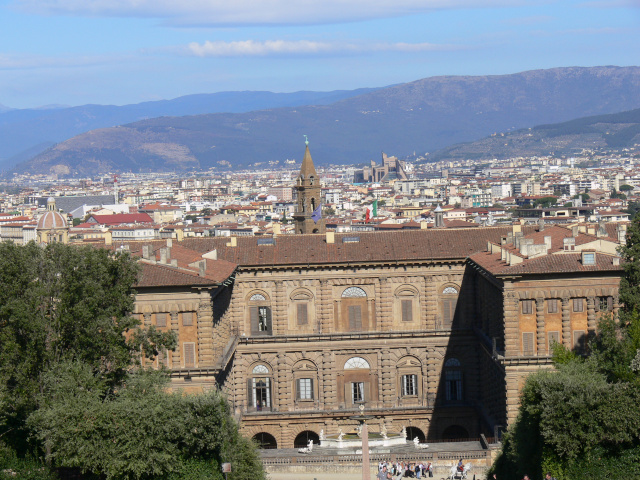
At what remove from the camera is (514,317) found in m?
57.2

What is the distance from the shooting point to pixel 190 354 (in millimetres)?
58656

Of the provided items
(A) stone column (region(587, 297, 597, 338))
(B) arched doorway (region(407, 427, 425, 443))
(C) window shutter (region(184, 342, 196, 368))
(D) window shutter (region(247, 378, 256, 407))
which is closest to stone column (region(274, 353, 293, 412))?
(D) window shutter (region(247, 378, 256, 407))

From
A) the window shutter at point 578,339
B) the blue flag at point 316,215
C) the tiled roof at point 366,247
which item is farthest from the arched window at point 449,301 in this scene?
the blue flag at point 316,215

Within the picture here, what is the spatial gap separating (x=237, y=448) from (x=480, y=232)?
2384cm

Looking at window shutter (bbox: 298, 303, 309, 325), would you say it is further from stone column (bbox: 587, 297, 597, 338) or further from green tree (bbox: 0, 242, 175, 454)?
green tree (bbox: 0, 242, 175, 454)

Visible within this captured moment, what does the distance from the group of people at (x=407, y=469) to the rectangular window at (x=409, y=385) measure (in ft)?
38.6

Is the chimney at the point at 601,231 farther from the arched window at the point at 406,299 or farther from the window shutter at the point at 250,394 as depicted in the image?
the window shutter at the point at 250,394

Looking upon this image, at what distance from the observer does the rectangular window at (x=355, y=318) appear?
225ft

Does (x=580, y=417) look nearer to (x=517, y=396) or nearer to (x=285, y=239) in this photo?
(x=517, y=396)

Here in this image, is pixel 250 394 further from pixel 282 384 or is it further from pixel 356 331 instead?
pixel 356 331

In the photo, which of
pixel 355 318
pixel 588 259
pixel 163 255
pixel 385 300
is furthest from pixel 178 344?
pixel 588 259

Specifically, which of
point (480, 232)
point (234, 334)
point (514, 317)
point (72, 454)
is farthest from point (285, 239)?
point (72, 454)

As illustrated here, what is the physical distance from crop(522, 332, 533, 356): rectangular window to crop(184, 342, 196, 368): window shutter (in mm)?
15413

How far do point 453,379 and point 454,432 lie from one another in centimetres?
290
